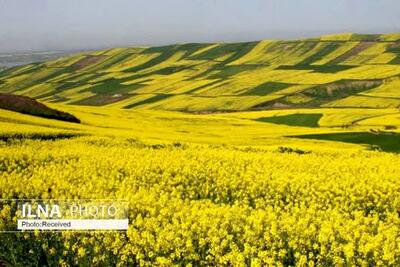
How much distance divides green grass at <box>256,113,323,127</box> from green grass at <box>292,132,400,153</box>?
28.0 meters

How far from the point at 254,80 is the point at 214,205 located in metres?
128

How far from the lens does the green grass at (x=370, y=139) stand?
43406 millimetres

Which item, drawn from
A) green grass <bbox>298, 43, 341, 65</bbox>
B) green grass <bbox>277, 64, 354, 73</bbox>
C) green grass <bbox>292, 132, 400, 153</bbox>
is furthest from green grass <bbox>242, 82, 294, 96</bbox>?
green grass <bbox>292, 132, 400, 153</bbox>

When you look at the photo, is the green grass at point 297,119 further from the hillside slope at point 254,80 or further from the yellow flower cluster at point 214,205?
the yellow flower cluster at point 214,205

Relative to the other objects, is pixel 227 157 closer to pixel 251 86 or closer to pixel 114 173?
pixel 114 173

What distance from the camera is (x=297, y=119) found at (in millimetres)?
85250

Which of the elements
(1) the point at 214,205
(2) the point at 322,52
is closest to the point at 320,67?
(2) the point at 322,52

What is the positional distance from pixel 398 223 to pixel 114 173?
34.2ft

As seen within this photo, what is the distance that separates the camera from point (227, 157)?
2645 cm

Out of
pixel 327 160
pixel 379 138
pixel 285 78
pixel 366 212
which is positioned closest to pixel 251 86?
pixel 285 78

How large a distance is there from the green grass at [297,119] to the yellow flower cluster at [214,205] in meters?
51.0

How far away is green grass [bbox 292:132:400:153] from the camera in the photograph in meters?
43.4

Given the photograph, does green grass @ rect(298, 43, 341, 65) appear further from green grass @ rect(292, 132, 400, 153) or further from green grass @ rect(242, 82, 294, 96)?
green grass @ rect(292, 132, 400, 153)

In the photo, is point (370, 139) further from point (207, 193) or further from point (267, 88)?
point (267, 88)
